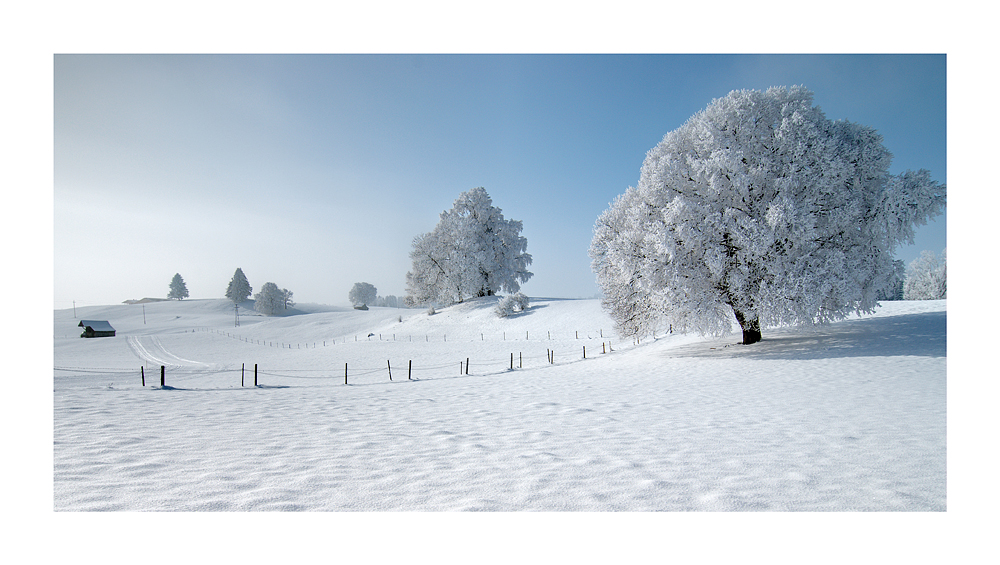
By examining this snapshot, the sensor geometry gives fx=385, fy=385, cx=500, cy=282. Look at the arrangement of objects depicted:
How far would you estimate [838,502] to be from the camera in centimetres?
367

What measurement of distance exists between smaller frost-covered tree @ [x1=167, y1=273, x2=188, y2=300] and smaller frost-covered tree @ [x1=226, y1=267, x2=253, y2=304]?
99.2 ft

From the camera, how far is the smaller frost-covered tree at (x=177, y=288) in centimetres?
10812

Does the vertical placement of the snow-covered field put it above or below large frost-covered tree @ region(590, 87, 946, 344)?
below

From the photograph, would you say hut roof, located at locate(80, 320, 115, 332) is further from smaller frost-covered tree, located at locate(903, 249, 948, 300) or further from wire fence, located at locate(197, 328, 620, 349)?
smaller frost-covered tree, located at locate(903, 249, 948, 300)

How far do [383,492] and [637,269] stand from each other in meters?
14.6

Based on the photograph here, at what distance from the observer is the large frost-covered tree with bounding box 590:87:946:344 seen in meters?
14.3

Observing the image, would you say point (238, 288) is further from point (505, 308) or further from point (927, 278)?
point (927, 278)

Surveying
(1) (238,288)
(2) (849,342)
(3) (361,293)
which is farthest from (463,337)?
(3) (361,293)

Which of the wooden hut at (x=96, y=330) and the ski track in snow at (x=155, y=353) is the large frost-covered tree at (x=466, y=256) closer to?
the ski track in snow at (x=155, y=353)

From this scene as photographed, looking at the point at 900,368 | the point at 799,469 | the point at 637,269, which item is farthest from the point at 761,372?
the point at 799,469

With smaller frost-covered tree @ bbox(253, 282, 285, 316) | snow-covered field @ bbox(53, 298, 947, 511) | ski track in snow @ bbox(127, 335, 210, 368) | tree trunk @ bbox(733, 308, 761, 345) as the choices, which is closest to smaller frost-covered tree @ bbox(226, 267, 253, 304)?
smaller frost-covered tree @ bbox(253, 282, 285, 316)

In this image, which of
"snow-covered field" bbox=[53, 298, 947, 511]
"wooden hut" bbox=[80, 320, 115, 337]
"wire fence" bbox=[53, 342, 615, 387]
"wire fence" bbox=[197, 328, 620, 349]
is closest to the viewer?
"snow-covered field" bbox=[53, 298, 947, 511]

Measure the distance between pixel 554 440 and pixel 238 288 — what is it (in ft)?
343

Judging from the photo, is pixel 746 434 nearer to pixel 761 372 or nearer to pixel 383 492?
pixel 383 492
